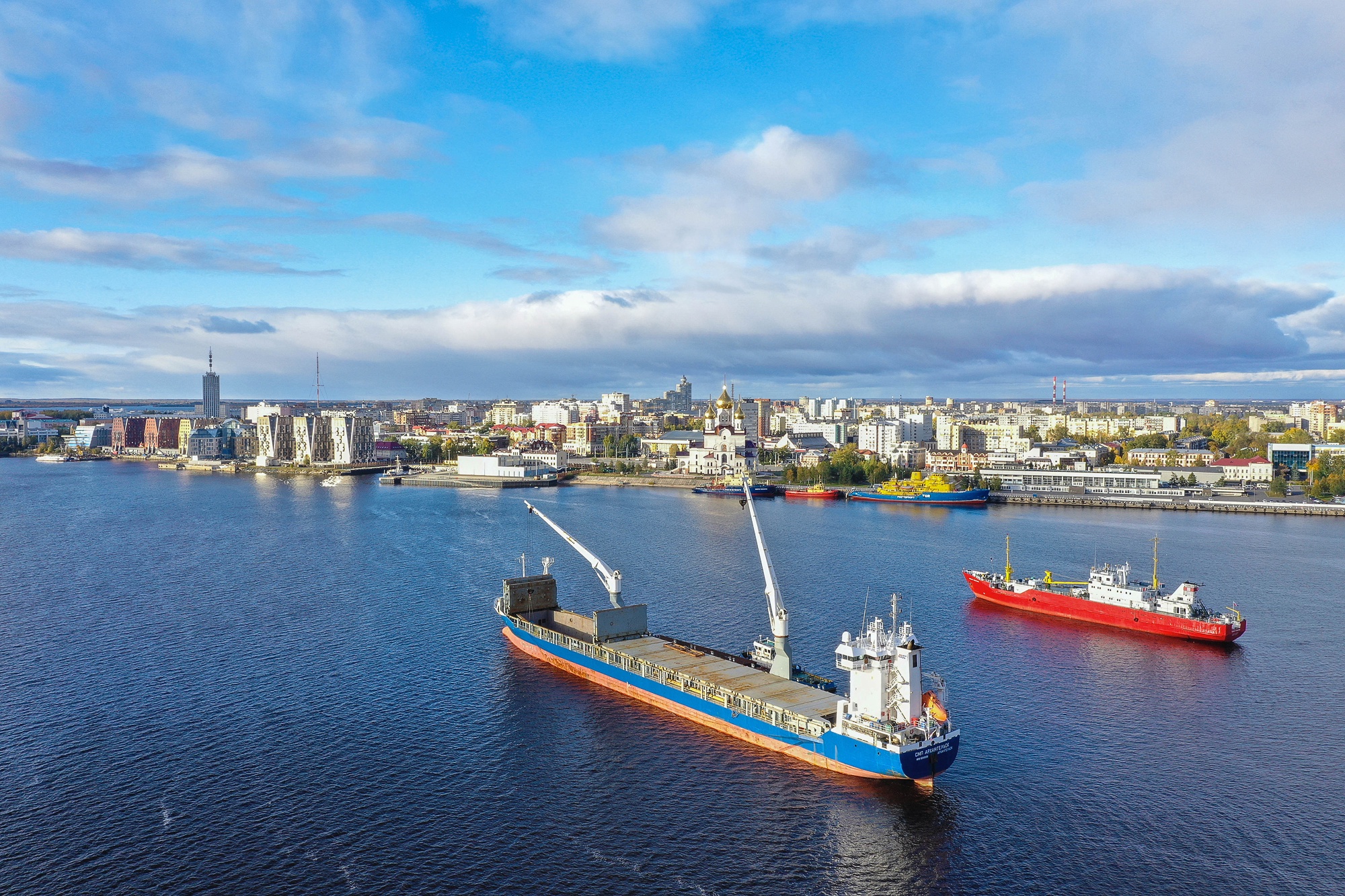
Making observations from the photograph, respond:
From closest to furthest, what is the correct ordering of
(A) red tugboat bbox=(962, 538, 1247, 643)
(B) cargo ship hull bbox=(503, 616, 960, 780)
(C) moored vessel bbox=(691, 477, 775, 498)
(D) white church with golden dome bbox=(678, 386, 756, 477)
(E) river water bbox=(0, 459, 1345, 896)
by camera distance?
(E) river water bbox=(0, 459, 1345, 896)
(B) cargo ship hull bbox=(503, 616, 960, 780)
(A) red tugboat bbox=(962, 538, 1247, 643)
(C) moored vessel bbox=(691, 477, 775, 498)
(D) white church with golden dome bbox=(678, 386, 756, 477)

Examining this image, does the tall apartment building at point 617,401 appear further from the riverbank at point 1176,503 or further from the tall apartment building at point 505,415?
the riverbank at point 1176,503

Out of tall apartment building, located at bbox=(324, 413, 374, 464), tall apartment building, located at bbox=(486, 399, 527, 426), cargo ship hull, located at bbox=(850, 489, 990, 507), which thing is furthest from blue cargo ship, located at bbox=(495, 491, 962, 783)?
tall apartment building, located at bbox=(486, 399, 527, 426)

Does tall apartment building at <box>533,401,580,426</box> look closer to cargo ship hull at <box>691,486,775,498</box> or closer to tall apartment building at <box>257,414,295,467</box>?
tall apartment building at <box>257,414,295,467</box>

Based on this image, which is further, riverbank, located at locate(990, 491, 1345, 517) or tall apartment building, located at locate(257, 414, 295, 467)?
tall apartment building, located at locate(257, 414, 295, 467)

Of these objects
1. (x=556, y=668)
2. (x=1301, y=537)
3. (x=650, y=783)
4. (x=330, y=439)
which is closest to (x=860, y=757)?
(x=650, y=783)

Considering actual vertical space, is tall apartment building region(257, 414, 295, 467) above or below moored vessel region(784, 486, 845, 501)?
above

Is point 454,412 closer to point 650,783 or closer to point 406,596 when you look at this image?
point 406,596
